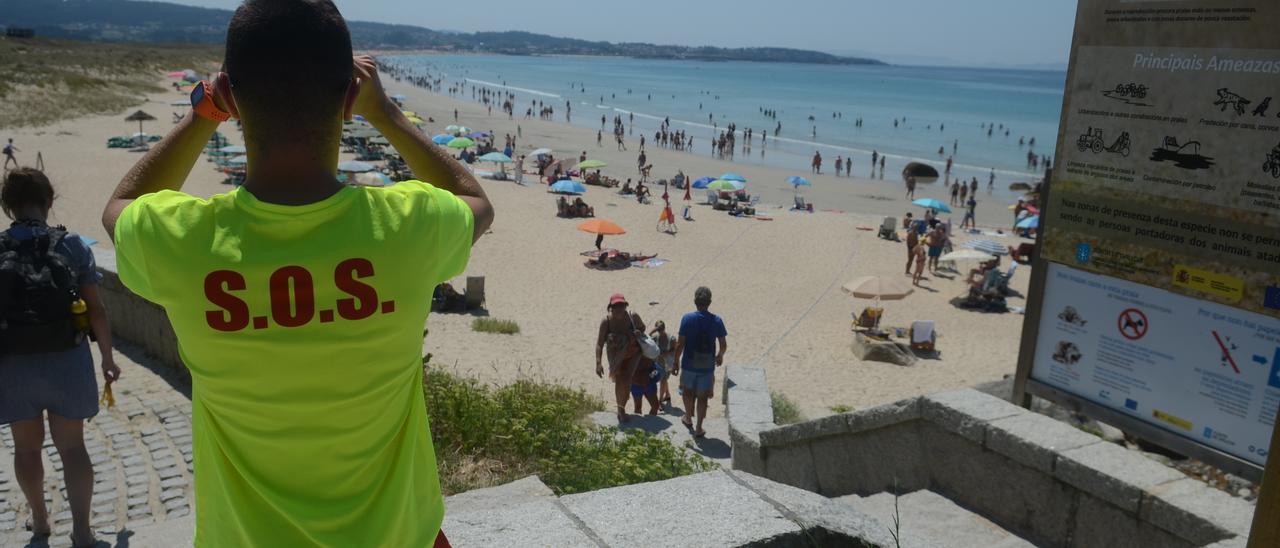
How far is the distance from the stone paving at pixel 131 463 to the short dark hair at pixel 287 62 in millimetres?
3613

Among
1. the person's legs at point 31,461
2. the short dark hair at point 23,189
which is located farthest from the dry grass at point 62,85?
the short dark hair at point 23,189

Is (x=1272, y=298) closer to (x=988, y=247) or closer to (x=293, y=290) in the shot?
(x=293, y=290)

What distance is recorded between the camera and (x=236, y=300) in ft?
4.32

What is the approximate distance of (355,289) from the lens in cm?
136

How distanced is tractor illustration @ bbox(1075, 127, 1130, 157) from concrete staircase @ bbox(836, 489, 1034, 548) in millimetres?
2185

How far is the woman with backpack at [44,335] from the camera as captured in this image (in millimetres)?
3543

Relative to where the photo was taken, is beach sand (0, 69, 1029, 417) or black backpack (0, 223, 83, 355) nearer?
black backpack (0, 223, 83, 355)

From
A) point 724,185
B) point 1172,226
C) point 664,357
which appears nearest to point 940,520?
point 1172,226

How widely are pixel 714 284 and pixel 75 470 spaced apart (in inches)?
611

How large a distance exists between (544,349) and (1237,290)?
1048 cm

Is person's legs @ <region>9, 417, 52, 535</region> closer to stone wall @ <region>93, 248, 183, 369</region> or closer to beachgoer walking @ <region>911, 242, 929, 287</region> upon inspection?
stone wall @ <region>93, 248, 183, 369</region>

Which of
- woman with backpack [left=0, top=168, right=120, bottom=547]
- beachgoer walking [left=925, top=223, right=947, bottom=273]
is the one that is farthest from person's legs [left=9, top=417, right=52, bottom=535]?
beachgoer walking [left=925, top=223, right=947, bottom=273]

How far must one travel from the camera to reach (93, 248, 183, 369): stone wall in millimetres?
6539

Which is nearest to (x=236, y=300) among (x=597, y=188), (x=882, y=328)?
(x=882, y=328)
